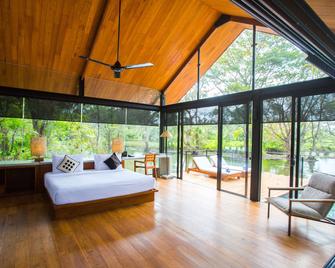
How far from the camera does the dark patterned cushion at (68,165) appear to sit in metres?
4.84

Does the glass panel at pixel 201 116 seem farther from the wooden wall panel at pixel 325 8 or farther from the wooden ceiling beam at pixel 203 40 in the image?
the wooden wall panel at pixel 325 8

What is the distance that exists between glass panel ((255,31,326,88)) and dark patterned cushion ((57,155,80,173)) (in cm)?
478

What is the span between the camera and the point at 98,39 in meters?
5.04

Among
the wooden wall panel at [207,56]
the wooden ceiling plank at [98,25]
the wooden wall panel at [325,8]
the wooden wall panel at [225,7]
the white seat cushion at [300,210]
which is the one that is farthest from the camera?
the wooden wall panel at [207,56]

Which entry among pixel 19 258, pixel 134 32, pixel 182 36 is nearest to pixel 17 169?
pixel 19 258

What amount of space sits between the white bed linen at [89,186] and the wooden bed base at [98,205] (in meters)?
0.07

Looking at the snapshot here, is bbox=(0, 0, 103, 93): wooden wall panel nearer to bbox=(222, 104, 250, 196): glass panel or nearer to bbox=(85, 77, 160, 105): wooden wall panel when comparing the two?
bbox=(85, 77, 160, 105): wooden wall panel

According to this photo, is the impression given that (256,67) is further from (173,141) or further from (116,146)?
(116,146)

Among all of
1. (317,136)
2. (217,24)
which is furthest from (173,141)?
(317,136)

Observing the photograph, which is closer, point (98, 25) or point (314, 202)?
point (314, 202)

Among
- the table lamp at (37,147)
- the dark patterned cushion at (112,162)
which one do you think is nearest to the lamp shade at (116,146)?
the dark patterned cushion at (112,162)

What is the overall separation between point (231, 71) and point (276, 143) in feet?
7.86

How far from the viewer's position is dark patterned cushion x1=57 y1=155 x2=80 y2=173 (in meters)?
4.84

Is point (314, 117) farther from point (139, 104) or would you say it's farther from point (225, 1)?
point (139, 104)
